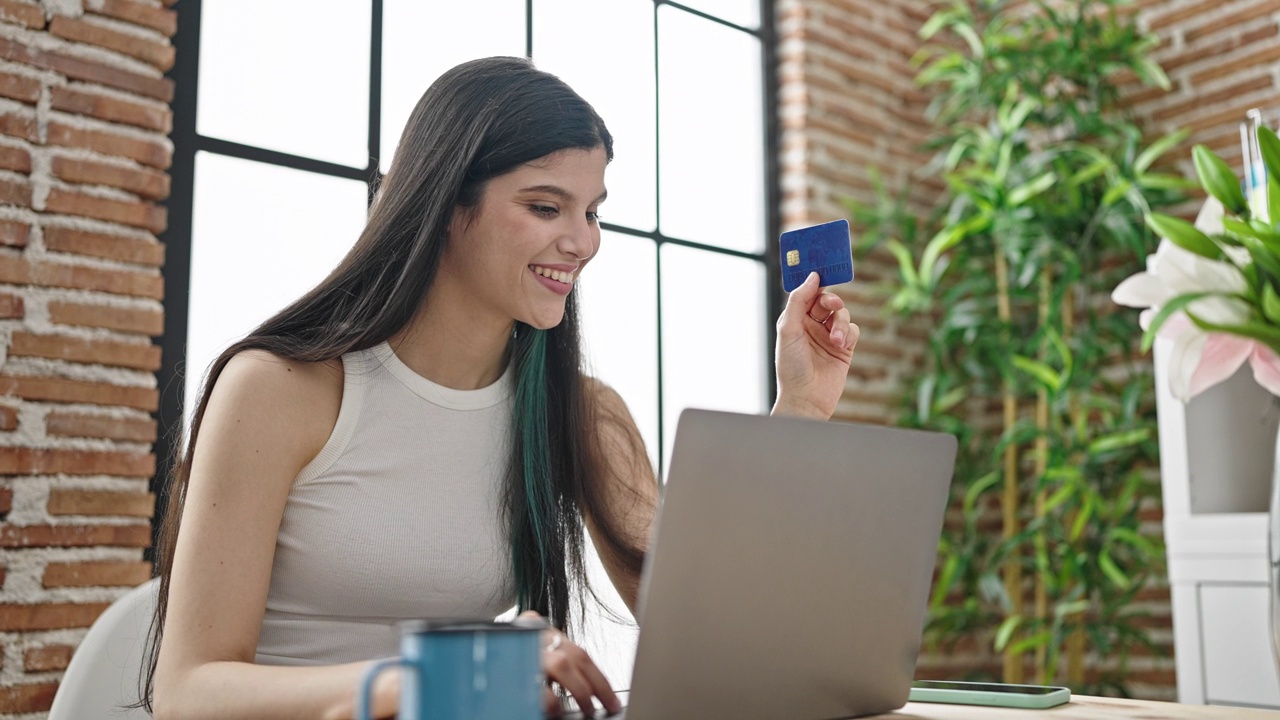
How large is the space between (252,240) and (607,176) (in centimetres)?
83

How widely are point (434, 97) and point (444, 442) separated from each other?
444 mm

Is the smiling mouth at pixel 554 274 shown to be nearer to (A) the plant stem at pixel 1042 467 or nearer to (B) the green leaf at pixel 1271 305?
(B) the green leaf at pixel 1271 305

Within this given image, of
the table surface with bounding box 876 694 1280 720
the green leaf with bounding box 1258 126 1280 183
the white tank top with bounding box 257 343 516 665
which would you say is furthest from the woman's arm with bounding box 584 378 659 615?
the green leaf with bounding box 1258 126 1280 183

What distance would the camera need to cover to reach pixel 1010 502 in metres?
3.16

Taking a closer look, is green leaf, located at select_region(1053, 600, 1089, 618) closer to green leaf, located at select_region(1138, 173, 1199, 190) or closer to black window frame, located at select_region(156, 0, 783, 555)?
green leaf, located at select_region(1138, 173, 1199, 190)

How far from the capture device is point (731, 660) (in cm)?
82

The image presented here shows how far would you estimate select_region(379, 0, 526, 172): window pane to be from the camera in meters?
2.66

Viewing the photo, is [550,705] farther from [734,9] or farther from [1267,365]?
[734,9]

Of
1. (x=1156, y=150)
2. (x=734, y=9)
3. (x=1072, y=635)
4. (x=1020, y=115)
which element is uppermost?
(x=734, y=9)

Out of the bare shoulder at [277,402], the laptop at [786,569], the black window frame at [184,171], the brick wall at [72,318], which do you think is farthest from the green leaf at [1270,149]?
the brick wall at [72,318]

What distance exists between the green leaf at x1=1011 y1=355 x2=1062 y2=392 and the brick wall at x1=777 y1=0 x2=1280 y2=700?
476 mm

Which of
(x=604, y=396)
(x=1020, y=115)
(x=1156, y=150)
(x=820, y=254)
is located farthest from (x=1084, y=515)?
(x=820, y=254)

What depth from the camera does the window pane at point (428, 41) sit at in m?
2.66

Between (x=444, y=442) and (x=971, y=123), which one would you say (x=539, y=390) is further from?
(x=971, y=123)
